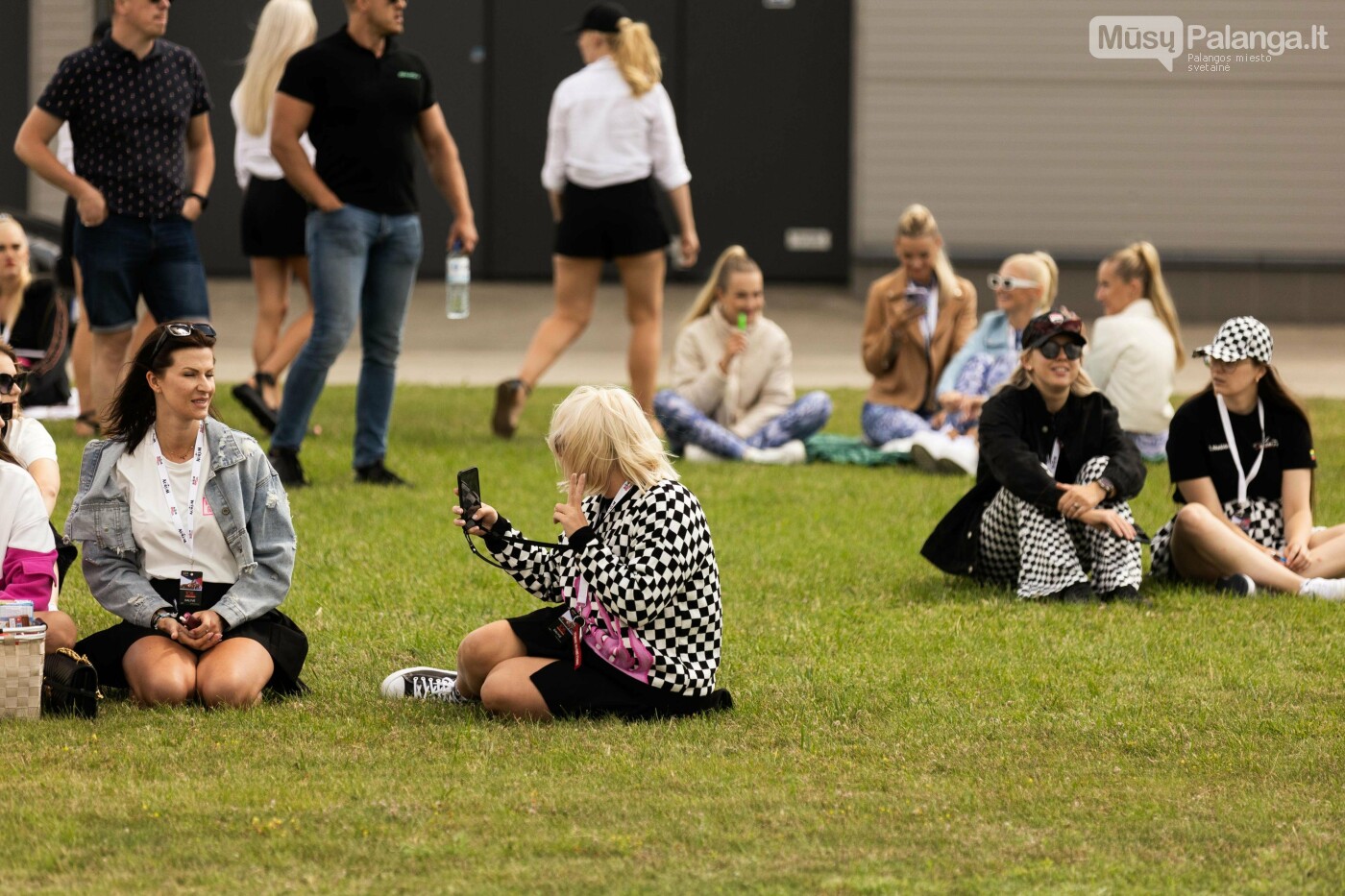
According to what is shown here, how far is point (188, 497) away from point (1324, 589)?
4.13 meters

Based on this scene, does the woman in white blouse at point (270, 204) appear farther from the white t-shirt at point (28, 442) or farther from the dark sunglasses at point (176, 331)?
the dark sunglasses at point (176, 331)

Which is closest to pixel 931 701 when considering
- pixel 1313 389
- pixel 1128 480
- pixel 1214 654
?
pixel 1214 654

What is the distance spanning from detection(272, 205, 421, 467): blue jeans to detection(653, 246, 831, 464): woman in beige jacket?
1.96 m

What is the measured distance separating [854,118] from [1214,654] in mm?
13456

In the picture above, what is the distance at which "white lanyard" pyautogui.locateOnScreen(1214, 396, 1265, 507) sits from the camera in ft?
24.3

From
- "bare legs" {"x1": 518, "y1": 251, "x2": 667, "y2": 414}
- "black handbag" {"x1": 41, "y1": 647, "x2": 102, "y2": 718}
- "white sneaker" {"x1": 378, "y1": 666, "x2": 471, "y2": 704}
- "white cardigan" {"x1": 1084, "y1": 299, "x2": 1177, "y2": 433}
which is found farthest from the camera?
"bare legs" {"x1": 518, "y1": 251, "x2": 667, "y2": 414}

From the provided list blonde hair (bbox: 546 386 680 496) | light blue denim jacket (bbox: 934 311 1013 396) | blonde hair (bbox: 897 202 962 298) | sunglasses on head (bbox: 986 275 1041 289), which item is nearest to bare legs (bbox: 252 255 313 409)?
blonde hair (bbox: 897 202 962 298)

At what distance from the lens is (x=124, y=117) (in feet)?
29.9

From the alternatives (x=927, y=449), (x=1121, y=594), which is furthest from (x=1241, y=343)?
(x=927, y=449)

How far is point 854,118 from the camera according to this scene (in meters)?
19.1

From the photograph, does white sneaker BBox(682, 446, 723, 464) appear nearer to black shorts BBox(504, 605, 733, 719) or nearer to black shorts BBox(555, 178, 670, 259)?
black shorts BBox(555, 178, 670, 259)

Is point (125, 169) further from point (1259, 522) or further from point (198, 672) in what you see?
point (1259, 522)

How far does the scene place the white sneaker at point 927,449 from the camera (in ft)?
33.7

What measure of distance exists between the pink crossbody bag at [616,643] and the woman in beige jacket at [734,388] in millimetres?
5370
